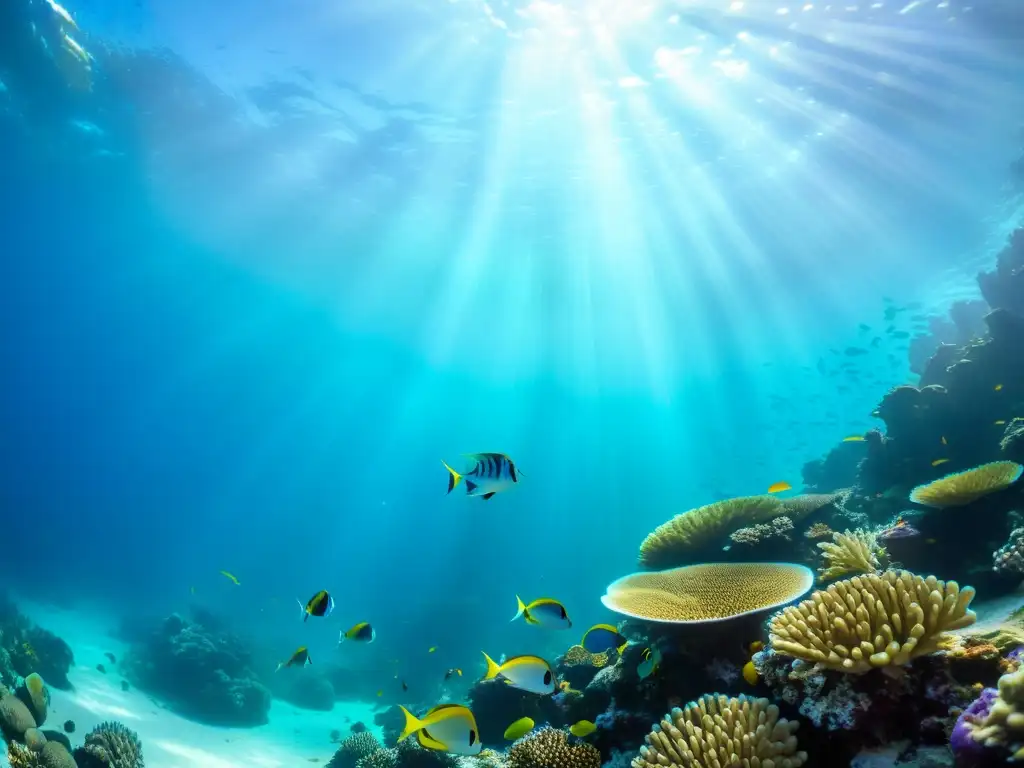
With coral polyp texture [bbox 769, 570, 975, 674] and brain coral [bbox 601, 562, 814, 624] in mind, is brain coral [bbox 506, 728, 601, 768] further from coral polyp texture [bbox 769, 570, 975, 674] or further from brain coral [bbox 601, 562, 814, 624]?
coral polyp texture [bbox 769, 570, 975, 674]

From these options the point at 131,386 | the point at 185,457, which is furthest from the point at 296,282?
the point at 185,457

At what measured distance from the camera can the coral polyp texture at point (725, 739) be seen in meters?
2.96

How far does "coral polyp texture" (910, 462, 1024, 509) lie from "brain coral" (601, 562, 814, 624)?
2154mm

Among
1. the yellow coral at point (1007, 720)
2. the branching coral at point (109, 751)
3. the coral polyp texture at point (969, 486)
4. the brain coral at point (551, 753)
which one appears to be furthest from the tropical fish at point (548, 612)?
the branching coral at point (109, 751)

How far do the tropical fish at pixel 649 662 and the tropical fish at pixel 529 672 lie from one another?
45.8 inches

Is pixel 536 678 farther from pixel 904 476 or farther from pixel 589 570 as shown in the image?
pixel 589 570

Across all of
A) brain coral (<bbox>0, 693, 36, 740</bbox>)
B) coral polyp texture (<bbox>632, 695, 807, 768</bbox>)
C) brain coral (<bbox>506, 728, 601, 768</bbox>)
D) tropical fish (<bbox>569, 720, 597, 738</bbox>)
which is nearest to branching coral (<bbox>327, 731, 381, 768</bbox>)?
brain coral (<bbox>0, 693, 36, 740</bbox>)

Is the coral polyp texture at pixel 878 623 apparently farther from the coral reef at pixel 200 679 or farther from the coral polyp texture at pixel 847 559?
the coral reef at pixel 200 679

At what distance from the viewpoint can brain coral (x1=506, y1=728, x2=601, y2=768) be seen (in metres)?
4.70

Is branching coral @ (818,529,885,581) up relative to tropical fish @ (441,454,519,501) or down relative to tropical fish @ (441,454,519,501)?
down

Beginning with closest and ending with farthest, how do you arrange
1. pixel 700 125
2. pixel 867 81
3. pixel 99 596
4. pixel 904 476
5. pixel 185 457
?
pixel 904 476 < pixel 867 81 < pixel 700 125 < pixel 99 596 < pixel 185 457

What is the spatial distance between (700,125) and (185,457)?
100753 millimetres

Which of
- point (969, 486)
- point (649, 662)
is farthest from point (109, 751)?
point (969, 486)

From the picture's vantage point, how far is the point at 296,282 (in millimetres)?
43344
